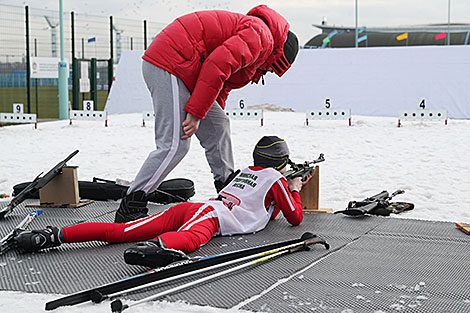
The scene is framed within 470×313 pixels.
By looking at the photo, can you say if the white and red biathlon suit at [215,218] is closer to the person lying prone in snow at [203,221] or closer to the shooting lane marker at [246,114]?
the person lying prone in snow at [203,221]

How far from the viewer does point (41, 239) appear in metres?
2.54

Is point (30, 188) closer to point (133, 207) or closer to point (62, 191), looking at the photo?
point (62, 191)

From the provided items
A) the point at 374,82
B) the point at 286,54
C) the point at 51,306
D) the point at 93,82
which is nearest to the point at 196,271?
the point at 51,306

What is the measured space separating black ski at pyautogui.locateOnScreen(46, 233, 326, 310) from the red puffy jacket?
0.84m

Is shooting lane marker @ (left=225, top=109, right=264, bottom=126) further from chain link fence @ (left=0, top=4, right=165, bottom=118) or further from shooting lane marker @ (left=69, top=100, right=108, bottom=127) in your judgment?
chain link fence @ (left=0, top=4, right=165, bottom=118)

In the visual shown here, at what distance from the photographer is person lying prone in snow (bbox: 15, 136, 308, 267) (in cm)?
236

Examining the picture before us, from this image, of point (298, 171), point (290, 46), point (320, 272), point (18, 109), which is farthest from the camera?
point (18, 109)

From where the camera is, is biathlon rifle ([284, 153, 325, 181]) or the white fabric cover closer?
biathlon rifle ([284, 153, 325, 181])

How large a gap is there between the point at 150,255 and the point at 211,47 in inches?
50.1

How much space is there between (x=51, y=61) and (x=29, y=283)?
1168 centimetres

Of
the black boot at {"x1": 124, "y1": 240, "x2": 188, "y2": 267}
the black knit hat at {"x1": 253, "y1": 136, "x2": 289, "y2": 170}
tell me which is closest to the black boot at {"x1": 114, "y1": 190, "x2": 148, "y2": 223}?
the black knit hat at {"x1": 253, "y1": 136, "x2": 289, "y2": 170}

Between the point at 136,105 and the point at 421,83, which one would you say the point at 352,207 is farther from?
the point at 136,105

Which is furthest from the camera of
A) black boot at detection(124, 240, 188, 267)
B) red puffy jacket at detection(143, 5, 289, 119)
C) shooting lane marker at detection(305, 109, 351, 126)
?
shooting lane marker at detection(305, 109, 351, 126)

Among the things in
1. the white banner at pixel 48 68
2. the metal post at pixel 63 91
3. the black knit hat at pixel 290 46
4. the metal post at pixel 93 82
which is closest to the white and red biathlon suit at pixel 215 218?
the black knit hat at pixel 290 46
